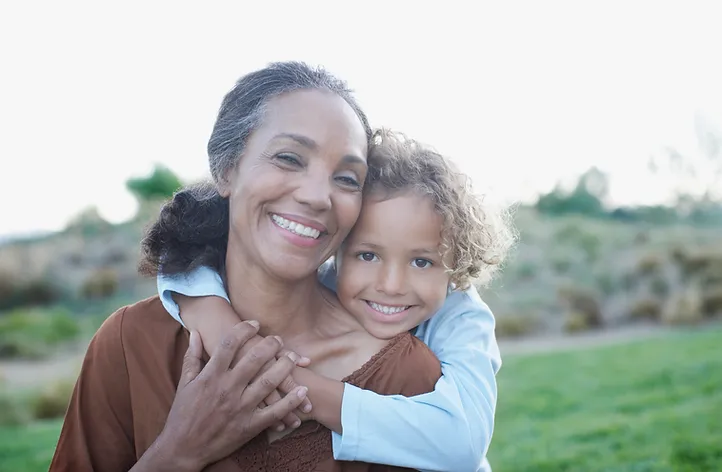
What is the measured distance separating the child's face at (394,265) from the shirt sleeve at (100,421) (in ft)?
2.95

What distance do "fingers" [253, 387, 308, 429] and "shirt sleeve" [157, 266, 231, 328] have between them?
0.46 meters

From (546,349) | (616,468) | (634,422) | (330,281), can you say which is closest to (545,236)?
(546,349)

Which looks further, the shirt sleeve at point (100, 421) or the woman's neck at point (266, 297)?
the woman's neck at point (266, 297)

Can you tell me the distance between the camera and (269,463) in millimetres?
2480

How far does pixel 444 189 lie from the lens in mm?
2908

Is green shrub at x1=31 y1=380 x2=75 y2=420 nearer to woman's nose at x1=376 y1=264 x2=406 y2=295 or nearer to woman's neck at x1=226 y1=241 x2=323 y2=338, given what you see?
woman's neck at x1=226 y1=241 x2=323 y2=338

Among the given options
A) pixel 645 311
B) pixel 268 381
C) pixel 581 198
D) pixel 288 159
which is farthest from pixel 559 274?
pixel 268 381

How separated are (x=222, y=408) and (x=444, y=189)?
1.19m

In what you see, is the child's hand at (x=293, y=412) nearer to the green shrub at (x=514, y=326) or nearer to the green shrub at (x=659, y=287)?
the green shrub at (x=514, y=326)

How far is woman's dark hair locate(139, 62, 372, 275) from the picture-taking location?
2.62 meters

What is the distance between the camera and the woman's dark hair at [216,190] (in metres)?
2.62

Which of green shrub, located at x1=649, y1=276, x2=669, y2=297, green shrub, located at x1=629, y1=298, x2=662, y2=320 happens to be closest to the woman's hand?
green shrub, located at x1=629, y1=298, x2=662, y2=320

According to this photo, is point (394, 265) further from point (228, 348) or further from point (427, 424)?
point (228, 348)

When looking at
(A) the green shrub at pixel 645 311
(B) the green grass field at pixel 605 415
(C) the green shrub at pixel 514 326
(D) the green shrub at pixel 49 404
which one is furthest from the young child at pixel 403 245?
(A) the green shrub at pixel 645 311
